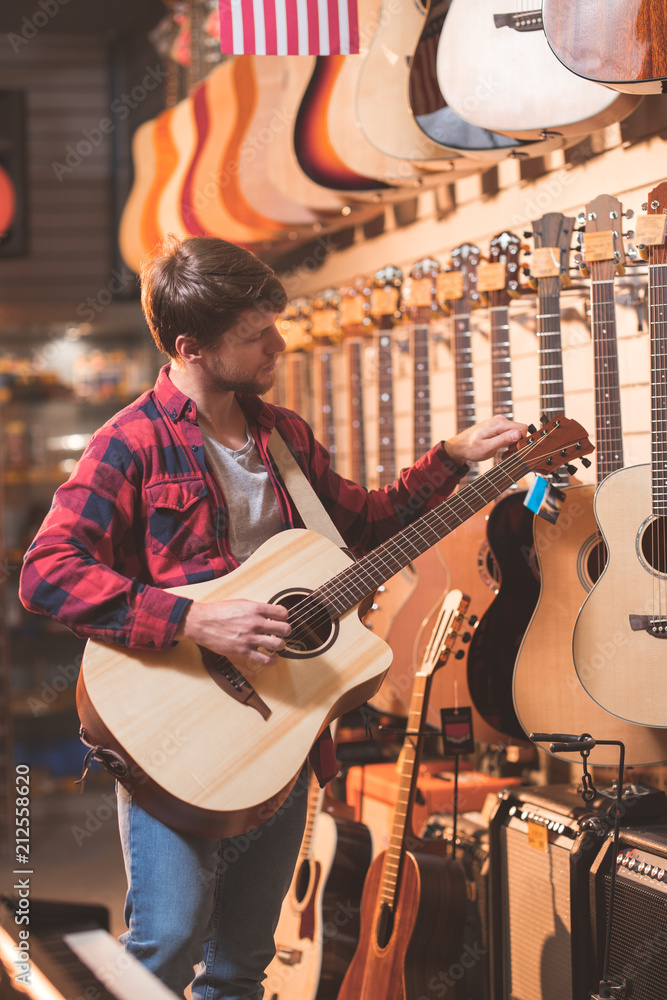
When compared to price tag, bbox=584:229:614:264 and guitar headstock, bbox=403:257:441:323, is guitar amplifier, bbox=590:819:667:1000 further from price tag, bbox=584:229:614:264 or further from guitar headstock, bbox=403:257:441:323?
guitar headstock, bbox=403:257:441:323

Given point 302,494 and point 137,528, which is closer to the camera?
point 137,528

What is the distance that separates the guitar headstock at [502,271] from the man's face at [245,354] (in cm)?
103

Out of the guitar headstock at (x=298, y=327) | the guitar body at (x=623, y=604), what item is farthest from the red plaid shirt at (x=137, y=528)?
the guitar headstock at (x=298, y=327)

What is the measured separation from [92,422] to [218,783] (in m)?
4.68

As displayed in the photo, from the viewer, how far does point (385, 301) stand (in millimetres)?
3330

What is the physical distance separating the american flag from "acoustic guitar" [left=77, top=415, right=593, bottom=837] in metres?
1.22

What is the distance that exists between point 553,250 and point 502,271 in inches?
8.4

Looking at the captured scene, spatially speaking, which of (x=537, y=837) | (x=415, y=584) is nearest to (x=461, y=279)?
(x=415, y=584)

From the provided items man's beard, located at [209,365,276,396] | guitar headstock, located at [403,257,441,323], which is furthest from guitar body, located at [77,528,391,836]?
guitar headstock, located at [403,257,441,323]

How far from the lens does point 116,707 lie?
1.71m

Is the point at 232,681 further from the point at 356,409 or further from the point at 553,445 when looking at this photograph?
the point at 356,409

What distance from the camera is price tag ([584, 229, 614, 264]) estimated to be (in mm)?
2342

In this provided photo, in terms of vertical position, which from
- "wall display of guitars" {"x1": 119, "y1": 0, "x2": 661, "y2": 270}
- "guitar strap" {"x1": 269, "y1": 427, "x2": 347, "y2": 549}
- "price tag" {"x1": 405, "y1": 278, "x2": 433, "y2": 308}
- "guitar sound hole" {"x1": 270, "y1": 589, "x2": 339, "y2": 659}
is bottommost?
"guitar sound hole" {"x1": 270, "y1": 589, "x2": 339, "y2": 659}

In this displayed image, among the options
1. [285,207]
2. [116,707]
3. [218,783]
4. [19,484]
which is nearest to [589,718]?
[218,783]
